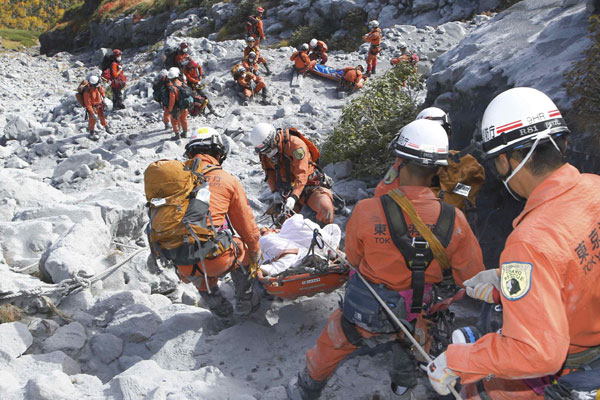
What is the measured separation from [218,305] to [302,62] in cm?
1166

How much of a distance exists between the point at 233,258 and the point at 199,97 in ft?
27.6

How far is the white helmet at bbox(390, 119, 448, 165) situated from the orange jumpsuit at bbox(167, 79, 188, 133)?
884 centimetres

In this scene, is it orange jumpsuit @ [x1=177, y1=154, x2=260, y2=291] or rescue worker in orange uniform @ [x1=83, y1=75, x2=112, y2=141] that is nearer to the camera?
orange jumpsuit @ [x1=177, y1=154, x2=260, y2=291]

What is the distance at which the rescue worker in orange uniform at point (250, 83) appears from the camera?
1327 cm

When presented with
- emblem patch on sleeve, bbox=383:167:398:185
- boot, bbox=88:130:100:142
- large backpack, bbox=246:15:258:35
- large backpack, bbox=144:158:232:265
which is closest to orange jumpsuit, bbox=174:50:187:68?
boot, bbox=88:130:100:142

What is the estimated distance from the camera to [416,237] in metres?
2.66

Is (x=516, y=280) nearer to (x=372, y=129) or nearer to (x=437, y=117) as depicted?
(x=437, y=117)

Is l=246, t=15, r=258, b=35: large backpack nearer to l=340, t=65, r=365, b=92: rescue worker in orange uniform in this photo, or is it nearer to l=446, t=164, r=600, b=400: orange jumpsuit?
l=340, t=65, r=365, b=92: rescue worker in orange uniform

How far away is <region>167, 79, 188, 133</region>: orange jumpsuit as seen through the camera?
10.6m

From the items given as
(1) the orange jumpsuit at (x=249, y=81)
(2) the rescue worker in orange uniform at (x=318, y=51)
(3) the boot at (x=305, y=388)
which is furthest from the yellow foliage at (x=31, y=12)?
(3) the boot at (x=305, y=388)

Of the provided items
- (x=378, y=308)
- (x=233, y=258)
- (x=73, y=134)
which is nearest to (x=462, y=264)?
(x=378, y=308)

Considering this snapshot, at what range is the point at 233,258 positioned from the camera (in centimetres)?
404

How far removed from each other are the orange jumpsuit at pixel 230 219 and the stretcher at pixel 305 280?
13.3 inches

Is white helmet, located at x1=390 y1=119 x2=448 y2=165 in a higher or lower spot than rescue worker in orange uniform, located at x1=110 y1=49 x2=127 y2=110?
higher
